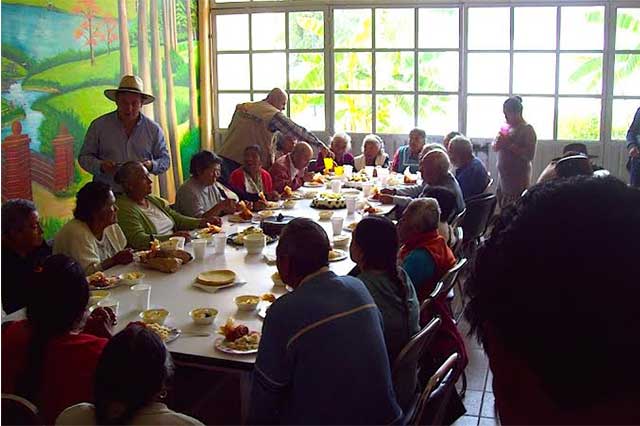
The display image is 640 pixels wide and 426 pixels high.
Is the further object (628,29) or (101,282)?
(628,29)

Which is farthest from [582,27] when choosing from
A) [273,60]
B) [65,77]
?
[65,77]

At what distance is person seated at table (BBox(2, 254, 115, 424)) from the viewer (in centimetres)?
209

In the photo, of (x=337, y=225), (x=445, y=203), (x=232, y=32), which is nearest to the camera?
(x=445, y=203)

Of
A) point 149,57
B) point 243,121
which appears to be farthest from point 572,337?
point 149,57

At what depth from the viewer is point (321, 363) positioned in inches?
81.6

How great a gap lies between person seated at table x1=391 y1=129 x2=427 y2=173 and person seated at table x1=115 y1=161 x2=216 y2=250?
3.25m

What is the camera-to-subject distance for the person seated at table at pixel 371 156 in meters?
7.55

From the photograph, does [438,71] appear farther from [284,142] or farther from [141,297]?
[141,297]

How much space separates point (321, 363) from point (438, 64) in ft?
22.0

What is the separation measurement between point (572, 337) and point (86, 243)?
307 cm

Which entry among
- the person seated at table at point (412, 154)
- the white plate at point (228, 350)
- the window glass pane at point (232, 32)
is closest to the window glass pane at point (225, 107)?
the window glass pane at point (232, 32)

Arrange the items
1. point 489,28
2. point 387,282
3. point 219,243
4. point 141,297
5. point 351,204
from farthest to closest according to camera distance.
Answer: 1. point 489,28
2. point 351,204
3. point 219,243
4. point 141,297
5. point 387,282

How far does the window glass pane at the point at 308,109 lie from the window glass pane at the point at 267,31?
0.68 m

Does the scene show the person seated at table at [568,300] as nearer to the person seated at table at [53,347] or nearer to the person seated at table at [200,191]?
the person seated at table at [53,347]
